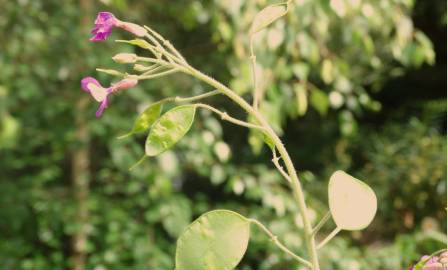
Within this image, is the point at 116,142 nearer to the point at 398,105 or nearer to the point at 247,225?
the point at 247,225

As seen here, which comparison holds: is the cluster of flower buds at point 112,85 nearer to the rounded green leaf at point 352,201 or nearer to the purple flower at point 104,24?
the purple flower at point 104,24

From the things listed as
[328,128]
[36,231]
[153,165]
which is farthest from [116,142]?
[328,128]

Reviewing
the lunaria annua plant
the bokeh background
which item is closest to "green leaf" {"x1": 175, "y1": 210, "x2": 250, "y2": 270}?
the lunaria annua plant

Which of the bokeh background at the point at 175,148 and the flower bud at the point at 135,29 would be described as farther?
the bokeh background at the point at 175,148

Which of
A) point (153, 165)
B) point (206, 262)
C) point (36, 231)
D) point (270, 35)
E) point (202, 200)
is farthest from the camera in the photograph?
point (36, 231)

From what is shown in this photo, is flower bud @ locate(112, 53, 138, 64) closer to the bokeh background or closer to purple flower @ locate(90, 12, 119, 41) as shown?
purple flower @ locate(90, 12, 119, 41)

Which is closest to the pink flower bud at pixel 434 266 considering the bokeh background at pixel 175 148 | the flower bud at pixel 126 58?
the flower bud at pixel 126 58

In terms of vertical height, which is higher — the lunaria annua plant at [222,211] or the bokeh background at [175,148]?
the lunaria annua plant at [222,211]
